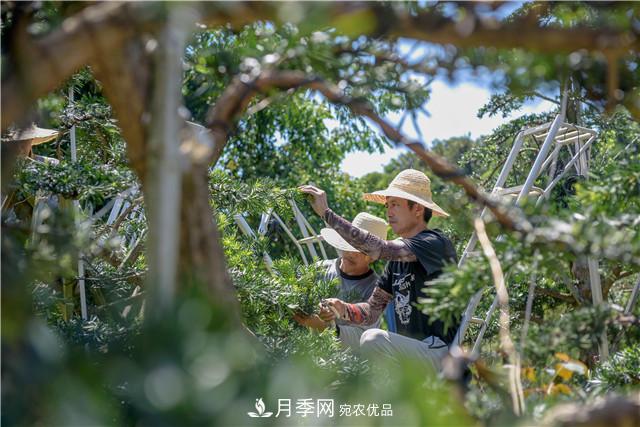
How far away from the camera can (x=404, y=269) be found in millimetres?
3662

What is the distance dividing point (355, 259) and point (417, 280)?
2.26ft

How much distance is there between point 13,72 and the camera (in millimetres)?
964

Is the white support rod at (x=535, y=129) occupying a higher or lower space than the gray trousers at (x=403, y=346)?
higher

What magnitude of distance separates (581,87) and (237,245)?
1.86 m

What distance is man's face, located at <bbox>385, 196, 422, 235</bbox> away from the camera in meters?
3.83

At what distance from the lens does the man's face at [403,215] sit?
3.83 m

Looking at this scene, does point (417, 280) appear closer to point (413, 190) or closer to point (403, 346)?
point (403, 346)

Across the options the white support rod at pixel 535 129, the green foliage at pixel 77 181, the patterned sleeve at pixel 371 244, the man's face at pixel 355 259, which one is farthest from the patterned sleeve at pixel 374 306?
the green foliage at pixel 77 181

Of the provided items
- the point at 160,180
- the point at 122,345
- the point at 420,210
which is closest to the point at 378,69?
the point at 160,180

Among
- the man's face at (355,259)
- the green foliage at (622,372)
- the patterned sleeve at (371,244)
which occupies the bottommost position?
the green foliage at (622,372)

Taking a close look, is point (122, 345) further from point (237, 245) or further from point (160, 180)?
point (237, 245)

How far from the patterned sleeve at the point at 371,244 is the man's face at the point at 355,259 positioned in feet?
2.02

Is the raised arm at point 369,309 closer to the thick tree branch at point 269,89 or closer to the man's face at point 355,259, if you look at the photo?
the man's face at point 355,259

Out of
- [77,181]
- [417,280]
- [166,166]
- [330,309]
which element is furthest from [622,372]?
[166,166]
